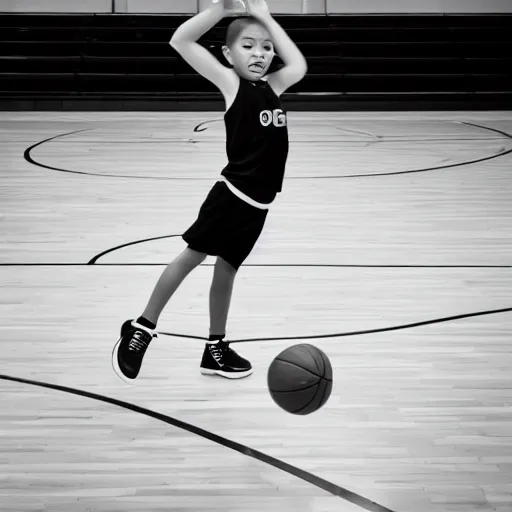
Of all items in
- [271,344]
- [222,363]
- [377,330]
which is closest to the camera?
[222,363]

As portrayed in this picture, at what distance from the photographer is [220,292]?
2.96 metres

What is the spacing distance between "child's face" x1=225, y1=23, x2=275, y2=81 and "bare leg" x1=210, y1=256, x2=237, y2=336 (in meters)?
0.57

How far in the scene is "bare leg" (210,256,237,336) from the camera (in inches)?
116

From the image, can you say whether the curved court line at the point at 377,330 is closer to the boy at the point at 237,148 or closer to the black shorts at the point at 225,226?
the boy at the point at 237,148

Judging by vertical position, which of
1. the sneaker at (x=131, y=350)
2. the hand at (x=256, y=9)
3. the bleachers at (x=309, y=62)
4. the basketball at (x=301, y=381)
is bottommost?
the bleachers at (x=309, y=62)

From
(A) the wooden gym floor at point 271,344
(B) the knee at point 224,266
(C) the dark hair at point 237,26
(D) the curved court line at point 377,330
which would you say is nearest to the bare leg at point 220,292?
(B) the knee at point 224,266

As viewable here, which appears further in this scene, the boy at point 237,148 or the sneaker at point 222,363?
the sneaker at point 222,363

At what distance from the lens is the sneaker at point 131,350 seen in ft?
9.48

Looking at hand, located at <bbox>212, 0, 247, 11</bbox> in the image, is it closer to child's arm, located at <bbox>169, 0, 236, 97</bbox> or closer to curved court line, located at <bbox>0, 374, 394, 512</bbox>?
child's arm, located at <bbox>169, 0, 236, 97</bbox>

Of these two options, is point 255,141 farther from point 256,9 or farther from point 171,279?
point 171,279

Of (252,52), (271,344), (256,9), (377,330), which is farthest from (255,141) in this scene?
(377,330)

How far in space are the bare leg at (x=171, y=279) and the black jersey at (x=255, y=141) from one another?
0.27 m

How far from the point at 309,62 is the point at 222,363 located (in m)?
8.53

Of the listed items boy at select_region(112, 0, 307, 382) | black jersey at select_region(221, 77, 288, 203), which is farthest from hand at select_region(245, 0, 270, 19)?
black jersey at select_region(221, 77, 288, 203)
